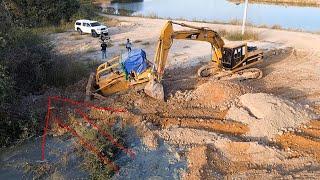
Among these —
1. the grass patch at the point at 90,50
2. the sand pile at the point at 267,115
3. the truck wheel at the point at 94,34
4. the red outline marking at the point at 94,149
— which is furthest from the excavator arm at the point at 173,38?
the truck wheel at the point at 94,34

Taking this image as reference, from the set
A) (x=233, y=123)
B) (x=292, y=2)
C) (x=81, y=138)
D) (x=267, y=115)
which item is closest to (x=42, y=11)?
(x=81, y=138)

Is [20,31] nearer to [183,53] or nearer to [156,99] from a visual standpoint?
[156,99]

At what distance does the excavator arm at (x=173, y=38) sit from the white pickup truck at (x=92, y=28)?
514 inches

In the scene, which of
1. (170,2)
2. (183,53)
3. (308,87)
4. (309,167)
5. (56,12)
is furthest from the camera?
(170,2)

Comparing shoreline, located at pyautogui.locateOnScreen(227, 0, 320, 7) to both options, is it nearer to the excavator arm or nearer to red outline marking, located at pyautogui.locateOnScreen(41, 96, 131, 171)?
the excavator arm

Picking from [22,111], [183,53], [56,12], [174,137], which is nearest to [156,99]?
[174,137]

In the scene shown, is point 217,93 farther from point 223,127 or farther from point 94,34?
point 94,34

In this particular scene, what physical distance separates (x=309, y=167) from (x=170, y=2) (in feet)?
166

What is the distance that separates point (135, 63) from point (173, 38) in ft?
5.50

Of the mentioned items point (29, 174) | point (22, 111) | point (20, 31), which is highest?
point (20, 31)

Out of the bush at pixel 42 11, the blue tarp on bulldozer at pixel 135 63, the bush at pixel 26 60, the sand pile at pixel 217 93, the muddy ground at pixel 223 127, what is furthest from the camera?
the bush at pixel 42 11

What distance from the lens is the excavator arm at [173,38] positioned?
15.1m

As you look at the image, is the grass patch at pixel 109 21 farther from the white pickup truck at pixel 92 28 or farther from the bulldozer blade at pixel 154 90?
the bulldozer blade at pixel 154 90

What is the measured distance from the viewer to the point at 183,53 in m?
23.8
